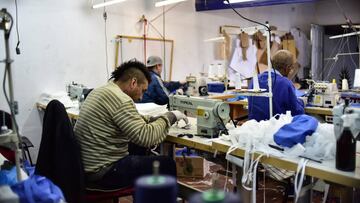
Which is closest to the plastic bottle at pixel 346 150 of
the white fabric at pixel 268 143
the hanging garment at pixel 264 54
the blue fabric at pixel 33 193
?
the white fabric at pixel 268 143

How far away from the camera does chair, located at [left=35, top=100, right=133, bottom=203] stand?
78.2 inches

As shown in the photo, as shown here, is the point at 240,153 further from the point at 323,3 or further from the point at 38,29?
the point at 323,3

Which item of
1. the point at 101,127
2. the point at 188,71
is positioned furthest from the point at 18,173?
the point at 188,71

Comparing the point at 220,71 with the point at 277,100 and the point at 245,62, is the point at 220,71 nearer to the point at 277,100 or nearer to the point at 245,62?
the point at 245,62

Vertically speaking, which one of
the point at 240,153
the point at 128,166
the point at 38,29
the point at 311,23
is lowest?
the point at 128,166

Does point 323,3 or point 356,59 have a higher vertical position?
point 323,3

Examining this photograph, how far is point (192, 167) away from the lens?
13.0 ft

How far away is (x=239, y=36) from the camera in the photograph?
7.12 meters

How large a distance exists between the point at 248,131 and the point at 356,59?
768 cm

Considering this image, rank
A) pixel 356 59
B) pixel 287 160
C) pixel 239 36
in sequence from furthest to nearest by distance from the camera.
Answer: pixel 356 59
pixel 239 36
pixel 287 160

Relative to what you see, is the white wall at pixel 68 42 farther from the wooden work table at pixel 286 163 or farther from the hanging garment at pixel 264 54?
the wooden work table at pixel 286 163

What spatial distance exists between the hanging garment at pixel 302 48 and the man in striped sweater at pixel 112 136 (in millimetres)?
6911

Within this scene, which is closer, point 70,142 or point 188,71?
point 70,142

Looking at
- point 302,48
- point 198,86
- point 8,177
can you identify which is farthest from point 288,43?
point 8,177
